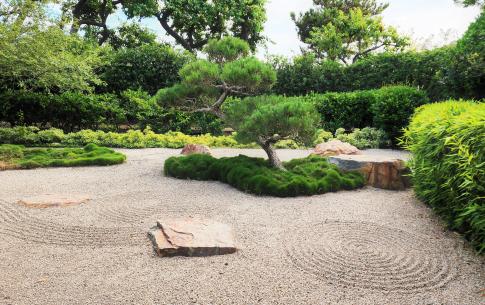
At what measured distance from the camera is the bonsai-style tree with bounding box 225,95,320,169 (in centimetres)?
536

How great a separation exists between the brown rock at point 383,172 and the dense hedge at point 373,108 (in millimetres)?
3682

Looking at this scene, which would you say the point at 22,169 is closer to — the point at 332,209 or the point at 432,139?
the point at 332,209

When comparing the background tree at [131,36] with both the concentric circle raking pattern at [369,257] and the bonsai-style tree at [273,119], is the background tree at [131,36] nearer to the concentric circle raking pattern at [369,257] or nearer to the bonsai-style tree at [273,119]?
the bonsai-style tree at [273,119]

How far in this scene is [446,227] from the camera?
4078mm

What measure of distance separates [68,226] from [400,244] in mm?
3194

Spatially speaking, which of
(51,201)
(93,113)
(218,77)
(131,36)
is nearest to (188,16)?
(131,36)

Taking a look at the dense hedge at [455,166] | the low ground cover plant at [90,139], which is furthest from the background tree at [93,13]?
the dense hedge at [455,166]

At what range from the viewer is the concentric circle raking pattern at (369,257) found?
114 inches

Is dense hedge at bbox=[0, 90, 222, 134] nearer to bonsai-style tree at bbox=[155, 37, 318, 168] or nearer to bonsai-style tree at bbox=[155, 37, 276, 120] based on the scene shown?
bonsai-style tree at bbox=[155, 37, 276, 120]

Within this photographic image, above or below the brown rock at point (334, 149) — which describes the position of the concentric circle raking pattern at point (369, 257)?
below

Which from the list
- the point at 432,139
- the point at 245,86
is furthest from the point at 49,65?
the point at 432,139

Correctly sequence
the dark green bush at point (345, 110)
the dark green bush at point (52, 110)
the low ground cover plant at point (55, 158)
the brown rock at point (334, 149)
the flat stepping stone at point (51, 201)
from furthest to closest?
the dark green bush at point (345, 110), the dark green bush at point (52, 110), the brown rock at point (334, 149), the low ground cover plant at point (55, 158), the flat stepping stone at point (51, 201)

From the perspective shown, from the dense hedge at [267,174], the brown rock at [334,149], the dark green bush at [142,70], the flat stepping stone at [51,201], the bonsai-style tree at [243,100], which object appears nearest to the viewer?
the flat stepping stone at [51,201]

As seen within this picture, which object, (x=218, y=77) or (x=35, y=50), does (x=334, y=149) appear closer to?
(x=218, y=77)
